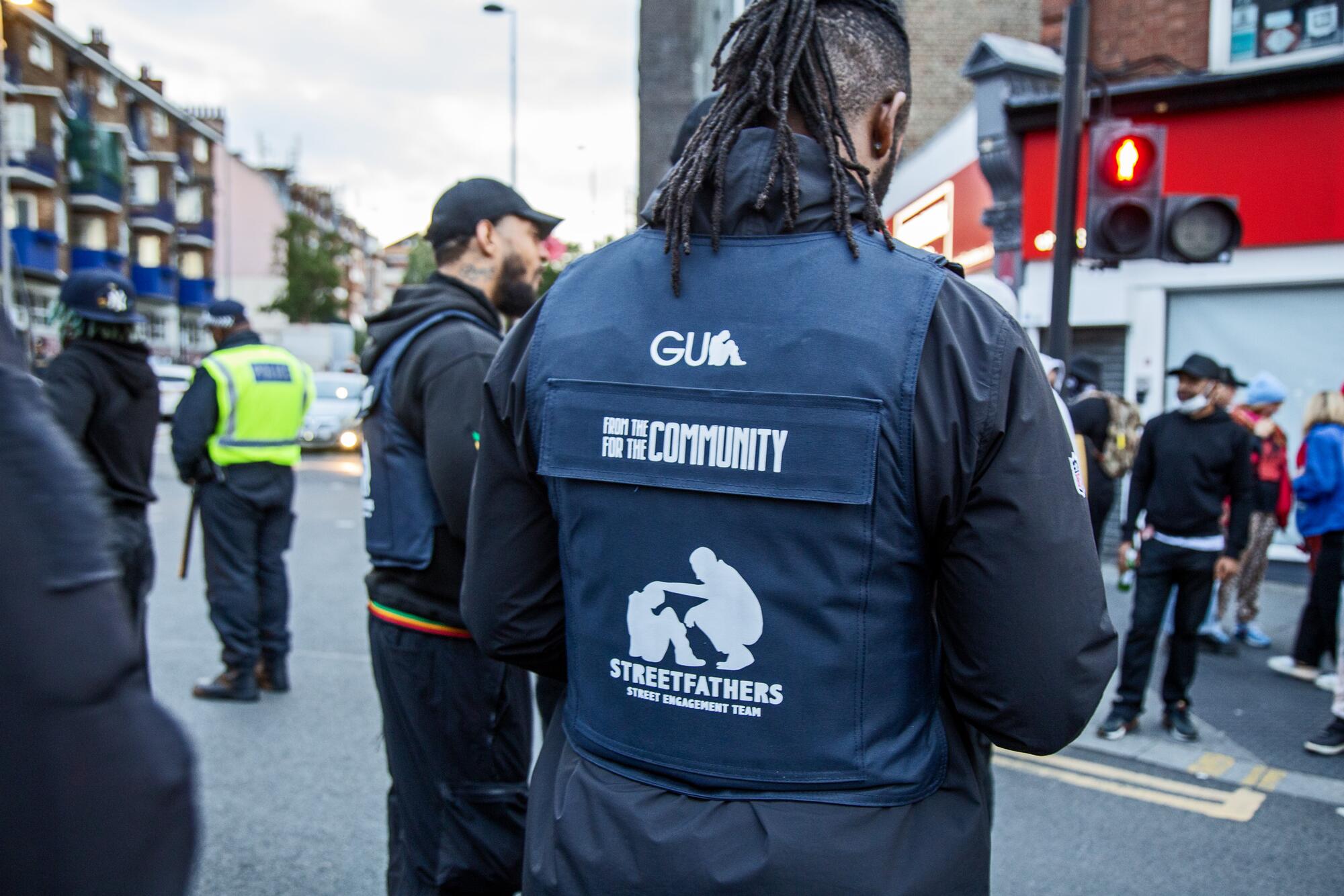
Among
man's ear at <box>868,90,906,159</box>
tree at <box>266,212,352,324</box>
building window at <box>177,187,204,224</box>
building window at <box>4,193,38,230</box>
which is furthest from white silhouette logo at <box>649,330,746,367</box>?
building window at <box>177,187,204,224</box>

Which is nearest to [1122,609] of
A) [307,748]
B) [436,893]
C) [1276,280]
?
[1276,280]

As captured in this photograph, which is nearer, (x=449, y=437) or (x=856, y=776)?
(x=856, y=776)

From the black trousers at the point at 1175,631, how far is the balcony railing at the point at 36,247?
133 feet

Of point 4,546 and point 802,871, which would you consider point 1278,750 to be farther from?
A: point 4,546

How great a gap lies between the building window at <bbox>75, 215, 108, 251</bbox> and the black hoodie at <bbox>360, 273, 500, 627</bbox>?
48.1 meters

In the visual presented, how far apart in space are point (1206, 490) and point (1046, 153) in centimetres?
700

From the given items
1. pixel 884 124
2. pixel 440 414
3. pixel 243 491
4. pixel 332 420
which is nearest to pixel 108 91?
pixel 332 420

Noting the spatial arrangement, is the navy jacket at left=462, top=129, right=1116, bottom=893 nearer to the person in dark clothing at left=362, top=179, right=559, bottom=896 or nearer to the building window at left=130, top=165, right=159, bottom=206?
the person in dark clothing at left=362, top=179, right=559, bottom=896

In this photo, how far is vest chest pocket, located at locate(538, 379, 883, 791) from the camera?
1455 mm

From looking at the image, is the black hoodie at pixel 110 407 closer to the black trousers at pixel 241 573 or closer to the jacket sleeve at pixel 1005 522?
the black trousers at pixel 241 573

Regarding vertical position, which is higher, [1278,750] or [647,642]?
[647,642]

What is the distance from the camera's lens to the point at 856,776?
4.79 ft

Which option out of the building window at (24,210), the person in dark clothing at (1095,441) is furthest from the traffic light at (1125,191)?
the building window at (24,210)

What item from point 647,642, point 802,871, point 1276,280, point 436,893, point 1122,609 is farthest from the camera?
point 1276,280
